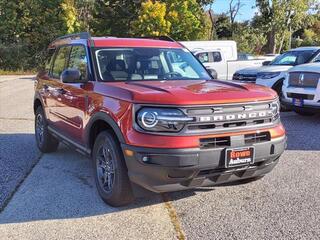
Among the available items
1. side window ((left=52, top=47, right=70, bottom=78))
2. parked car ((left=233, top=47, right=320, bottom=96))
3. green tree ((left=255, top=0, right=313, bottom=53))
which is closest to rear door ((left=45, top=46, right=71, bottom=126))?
side window ((left=52, top=47, right=70, bottom=78))

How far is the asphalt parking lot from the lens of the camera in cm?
409

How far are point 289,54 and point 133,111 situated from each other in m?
9.68

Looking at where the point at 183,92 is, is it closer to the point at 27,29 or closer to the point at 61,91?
the point at 61,91

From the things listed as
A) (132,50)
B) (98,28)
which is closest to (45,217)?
(132,50)

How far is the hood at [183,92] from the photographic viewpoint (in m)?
4.15

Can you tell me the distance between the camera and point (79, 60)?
5.74 m

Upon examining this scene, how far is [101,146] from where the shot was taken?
487 cm

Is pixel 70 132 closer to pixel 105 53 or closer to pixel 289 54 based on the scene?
pixel 105 53

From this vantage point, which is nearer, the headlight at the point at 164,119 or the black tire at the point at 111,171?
the headlight at the point at 164,119

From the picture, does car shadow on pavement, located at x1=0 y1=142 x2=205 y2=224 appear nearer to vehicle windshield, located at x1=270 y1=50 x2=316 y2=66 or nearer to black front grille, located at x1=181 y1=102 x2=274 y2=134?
black front grille, located at x1=181 y1=102 x2=274 y2=134

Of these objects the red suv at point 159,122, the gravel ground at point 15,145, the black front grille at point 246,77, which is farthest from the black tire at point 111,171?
the black front grille at point 246,77

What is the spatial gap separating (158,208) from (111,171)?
2.13ft

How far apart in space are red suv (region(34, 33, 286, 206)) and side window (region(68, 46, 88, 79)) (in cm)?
2

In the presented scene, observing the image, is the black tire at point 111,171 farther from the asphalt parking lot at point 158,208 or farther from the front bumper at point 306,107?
the front bumper at point 306,107
